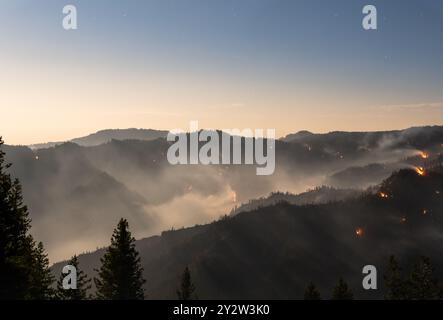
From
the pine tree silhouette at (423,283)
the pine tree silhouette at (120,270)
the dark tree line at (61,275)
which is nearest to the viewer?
the dark tree line at (61,275)

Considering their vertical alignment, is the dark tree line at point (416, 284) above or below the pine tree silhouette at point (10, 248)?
below

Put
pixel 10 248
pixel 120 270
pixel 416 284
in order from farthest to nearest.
Result: pixel 416 284 < pixel 120 270 < pixel 10 248

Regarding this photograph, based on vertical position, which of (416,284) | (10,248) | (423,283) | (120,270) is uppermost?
(10,248)

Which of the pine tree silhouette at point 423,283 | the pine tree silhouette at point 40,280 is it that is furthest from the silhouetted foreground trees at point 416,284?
the pine tree silhouette at point 40,280

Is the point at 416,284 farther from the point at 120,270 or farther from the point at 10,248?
the point at 10,248

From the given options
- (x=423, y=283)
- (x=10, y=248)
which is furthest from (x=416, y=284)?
(x=10, y=248)

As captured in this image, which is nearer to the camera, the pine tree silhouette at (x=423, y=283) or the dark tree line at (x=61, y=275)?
the dark tree line at (x=61, y=275)

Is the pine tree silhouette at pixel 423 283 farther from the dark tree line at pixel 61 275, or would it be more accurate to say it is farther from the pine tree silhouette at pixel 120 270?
the pine tree silhouette at pixel 120 270

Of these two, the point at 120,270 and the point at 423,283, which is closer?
the point at 120,270

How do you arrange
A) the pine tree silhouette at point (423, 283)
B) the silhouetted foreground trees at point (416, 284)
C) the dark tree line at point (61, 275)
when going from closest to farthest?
the dark tree line at point (61, 275), the pine tree silhouette at point (423, 283), the silhouetted foreground trees at point (416, 284)

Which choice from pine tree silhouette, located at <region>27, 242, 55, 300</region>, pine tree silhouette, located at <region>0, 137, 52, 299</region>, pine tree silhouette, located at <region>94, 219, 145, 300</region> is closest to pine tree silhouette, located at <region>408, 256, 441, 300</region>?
pine tree silhouette, located at <region>94, 219, 145, 300</region>
